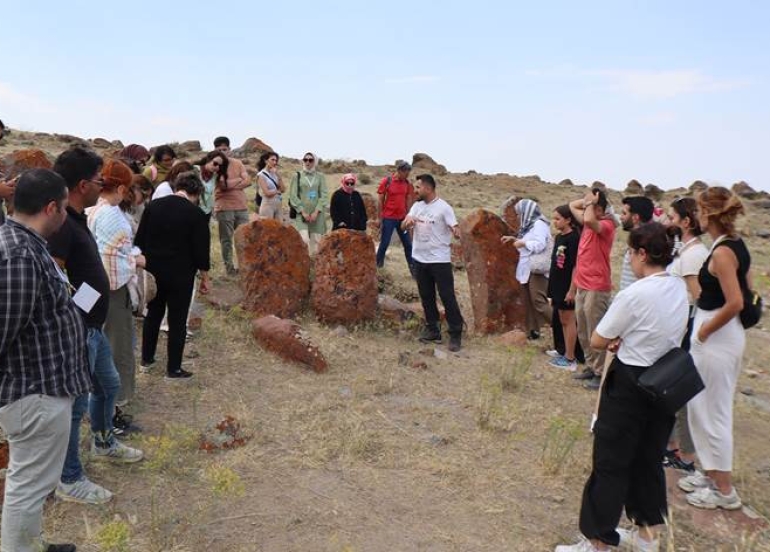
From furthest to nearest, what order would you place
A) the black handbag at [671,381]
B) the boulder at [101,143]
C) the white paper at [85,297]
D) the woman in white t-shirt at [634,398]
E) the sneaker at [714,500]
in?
the boulder at [101,143] → the sneaker at [714,500] → the white paper at [85,297] → the woman in white t-shirt at [634,398] → the black handbag at [671,381]

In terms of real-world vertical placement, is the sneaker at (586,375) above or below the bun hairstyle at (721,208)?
below

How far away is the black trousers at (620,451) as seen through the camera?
9.95 ft

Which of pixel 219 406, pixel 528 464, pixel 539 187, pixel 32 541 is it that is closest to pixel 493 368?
pixel 528 464

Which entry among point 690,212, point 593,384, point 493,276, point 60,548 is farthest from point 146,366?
point 690,212

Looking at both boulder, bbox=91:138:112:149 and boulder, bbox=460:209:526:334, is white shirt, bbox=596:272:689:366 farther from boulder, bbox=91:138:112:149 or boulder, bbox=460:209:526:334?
boulder, bbox=91:138:112:149

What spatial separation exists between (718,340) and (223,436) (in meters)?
3.14

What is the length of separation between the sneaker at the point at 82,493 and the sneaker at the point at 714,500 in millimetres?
3356

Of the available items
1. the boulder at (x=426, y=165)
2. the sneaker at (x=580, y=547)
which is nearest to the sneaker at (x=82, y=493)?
the sneaker at (x=580, y=547)

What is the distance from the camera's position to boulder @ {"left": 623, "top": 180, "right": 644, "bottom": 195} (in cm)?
3083

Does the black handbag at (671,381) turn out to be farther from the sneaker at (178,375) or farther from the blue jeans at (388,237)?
the blue jeans at (388,237)

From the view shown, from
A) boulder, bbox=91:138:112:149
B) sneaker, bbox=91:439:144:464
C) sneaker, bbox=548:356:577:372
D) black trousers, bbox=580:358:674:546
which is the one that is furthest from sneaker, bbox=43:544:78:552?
boulder, bbox=91:138:112:149

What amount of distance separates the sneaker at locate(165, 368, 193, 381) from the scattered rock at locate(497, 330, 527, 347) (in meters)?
3.29

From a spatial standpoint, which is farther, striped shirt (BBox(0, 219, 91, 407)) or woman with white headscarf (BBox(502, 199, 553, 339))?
woman with white headscarf (BBox(502, 199, 553, 339))

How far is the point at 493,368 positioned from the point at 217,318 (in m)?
2.90
